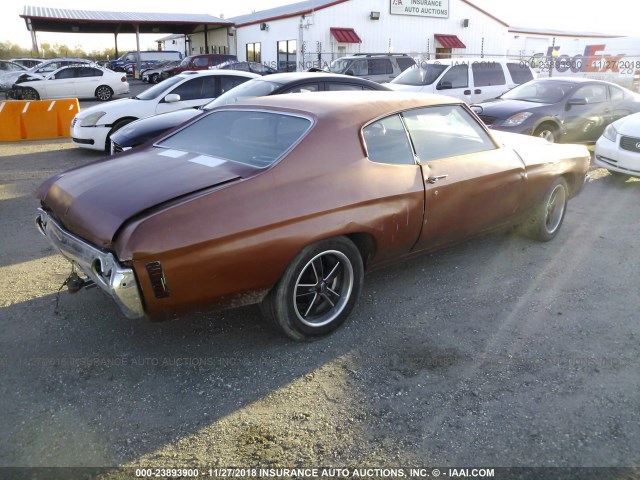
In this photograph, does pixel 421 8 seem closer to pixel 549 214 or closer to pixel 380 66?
pixel 380 66

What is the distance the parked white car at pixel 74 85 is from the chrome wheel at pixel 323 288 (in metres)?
18.8

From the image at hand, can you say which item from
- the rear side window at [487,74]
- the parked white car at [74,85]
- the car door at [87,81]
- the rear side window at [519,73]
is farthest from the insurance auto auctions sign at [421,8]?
the rear side window at [487,74]

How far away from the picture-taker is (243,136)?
3.74 m

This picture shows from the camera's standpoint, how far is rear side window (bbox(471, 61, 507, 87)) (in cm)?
1207

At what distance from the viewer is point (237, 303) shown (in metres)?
2.99

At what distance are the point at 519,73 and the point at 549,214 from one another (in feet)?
29.0

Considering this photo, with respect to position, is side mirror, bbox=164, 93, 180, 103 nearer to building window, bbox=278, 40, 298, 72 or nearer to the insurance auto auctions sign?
building window, bbox=278, 40, 298, 72

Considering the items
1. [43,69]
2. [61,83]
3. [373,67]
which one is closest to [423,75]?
[373,67]

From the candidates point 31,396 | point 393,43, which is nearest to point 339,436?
point 31,396

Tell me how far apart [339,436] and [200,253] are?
115cm

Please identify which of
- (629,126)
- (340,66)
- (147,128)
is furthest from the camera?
(340,66)

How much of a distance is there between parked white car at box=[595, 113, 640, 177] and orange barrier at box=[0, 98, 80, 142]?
35.7 feet

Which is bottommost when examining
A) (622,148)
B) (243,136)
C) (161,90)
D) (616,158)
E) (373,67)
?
(616,158)

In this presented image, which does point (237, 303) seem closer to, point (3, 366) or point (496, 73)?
point (3, 366)
